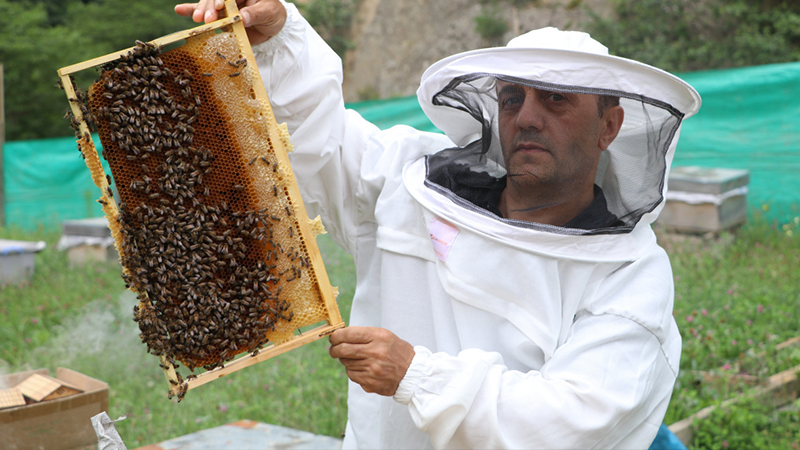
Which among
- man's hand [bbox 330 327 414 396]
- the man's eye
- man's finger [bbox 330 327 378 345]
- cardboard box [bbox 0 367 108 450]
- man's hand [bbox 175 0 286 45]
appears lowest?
cardboard box [bbox 0 367 108 450]

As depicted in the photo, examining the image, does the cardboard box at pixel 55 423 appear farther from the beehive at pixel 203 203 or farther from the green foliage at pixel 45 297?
the green foliage at pixel 45 297

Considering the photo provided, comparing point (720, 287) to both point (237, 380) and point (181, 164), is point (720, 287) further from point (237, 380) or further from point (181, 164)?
point (181, 164)

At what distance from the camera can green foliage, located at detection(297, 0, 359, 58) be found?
21.1m

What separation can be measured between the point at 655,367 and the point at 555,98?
0.86 metres

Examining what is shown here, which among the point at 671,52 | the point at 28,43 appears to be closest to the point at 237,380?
Answer: the point at 671,52

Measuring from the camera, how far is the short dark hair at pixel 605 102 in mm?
1844

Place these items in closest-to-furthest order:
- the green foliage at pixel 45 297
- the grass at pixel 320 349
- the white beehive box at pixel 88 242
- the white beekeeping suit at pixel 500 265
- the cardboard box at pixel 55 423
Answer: the white beekeeping suit at pixel 500 265, the cardboard box at pixel 55 423, the grass at pixel 320 349, the green foliage at pixel 45 297, the white beehive box at pixel 88 242

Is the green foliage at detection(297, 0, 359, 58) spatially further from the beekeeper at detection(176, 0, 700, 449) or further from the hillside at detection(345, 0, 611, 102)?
the beekeeper at detection(176, 0, 700, 449)

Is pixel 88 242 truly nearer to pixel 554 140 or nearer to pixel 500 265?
pixel 500 265

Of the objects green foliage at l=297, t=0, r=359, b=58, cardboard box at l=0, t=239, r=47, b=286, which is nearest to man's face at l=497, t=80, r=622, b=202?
cardboard box at l=0, t=239, r=47, b=286

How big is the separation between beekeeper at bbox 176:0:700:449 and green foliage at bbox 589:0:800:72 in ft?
41.4

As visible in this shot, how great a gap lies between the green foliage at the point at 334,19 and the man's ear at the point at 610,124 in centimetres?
2019

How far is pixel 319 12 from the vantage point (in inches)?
834

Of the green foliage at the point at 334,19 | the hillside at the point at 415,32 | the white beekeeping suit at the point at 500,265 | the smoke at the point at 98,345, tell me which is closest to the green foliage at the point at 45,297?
the smoke at the point at 98,345
